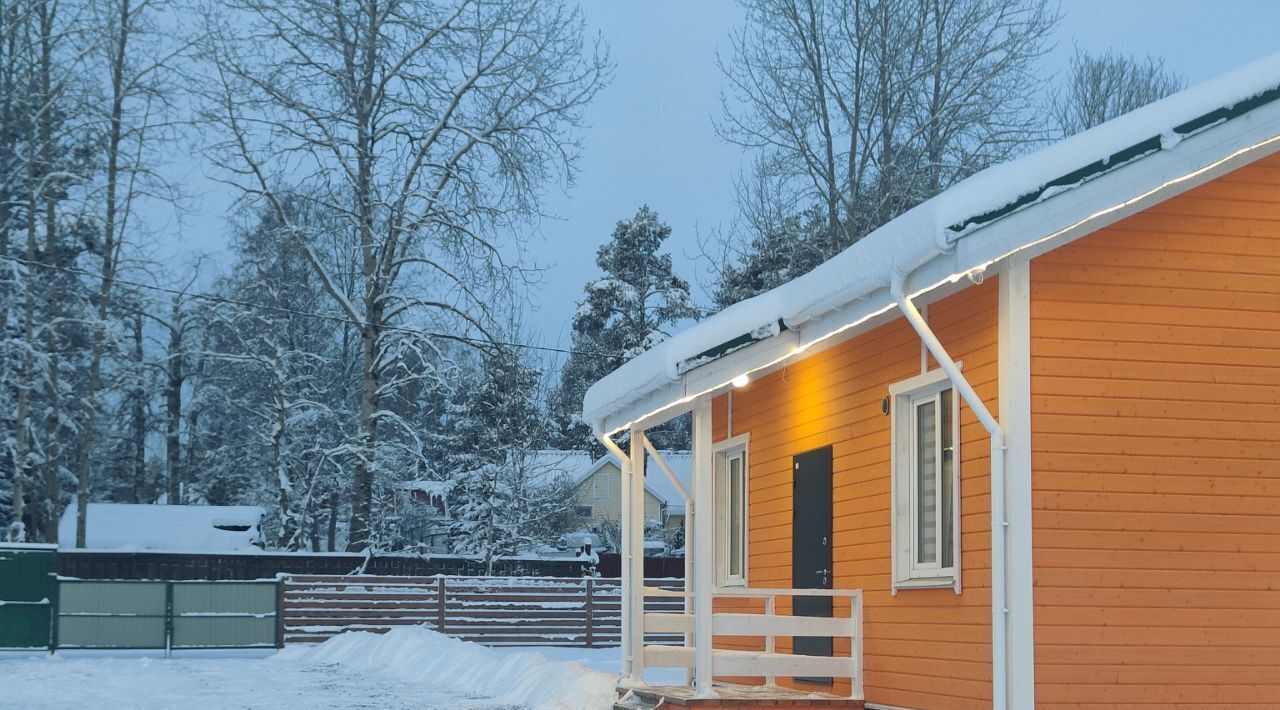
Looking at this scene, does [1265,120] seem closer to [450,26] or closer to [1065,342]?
[1065,342]

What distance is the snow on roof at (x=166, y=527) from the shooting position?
35.3 metres

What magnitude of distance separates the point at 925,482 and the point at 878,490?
69cm

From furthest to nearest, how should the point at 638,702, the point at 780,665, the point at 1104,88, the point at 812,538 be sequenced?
1. the point at 1104,88
2. the point at 812,538
3. the point at 638,702
4. the point at 780,665

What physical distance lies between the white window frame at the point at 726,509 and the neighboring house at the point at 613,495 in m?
38.6

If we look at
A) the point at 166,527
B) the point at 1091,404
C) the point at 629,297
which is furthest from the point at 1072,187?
the point at 629,297

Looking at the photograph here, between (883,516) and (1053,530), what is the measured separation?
2.20 meters

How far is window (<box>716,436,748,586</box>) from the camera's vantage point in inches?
519

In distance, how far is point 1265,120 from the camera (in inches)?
291

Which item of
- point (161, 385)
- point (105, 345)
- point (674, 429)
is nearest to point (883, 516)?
point (105, 345)

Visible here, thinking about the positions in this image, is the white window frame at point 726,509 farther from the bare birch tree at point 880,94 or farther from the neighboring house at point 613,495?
the neighboring house at point 613,495

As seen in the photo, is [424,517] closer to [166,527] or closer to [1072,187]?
[166,527]

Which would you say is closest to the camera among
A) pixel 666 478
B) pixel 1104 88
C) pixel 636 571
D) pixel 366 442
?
pixel 636 571

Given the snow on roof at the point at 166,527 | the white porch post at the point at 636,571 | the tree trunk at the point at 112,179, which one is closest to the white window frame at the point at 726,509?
the white porch post at the point at 636,571

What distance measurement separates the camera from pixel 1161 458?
790cm
